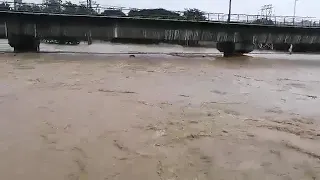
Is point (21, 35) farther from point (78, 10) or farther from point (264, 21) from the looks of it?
point (264, 21)

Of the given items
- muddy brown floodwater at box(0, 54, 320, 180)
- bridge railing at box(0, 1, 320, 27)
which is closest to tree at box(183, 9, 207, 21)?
bridge railing at box(0, 1, 320, 27)

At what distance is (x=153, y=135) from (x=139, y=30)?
27661 mm

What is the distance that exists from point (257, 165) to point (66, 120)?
16.3 ft

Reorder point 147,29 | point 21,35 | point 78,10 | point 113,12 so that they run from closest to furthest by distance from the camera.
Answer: point 21,35 → point 78,10 → point 147,29 → point 113,12

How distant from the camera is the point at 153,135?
24.9ft

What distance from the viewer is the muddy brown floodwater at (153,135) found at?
5.75 meters

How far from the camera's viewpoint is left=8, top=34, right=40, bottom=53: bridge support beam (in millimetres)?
33312

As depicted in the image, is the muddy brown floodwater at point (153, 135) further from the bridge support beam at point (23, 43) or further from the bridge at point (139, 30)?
the bridge support beam at point (23, 43)

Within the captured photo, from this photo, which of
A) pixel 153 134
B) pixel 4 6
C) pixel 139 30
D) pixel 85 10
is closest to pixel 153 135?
pixel 153 134

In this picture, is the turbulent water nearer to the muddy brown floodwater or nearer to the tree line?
the muddy brown floodwater

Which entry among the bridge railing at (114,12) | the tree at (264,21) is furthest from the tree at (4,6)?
the tree at (264,21)

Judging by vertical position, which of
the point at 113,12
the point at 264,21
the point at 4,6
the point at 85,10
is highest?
the point at 4,6

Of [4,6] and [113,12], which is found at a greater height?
[4,6]

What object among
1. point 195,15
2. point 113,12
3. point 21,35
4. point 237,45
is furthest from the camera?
point 237,45
